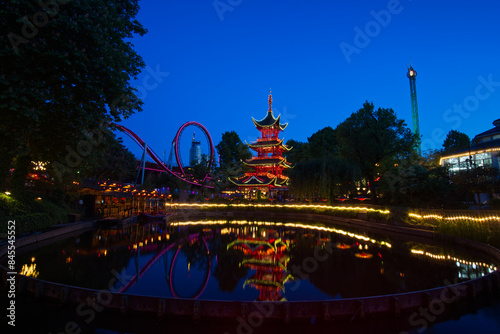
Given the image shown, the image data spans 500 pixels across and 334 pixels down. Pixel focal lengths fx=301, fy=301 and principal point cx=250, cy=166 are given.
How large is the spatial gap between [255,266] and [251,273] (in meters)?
1.02

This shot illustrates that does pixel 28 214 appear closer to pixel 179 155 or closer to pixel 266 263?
pixel 266 263

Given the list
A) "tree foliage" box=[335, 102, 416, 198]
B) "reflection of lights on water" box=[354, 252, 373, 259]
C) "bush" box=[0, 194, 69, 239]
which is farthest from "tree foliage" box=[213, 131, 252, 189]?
"reflection of lights on water" box=[354, 252, 373, 259]

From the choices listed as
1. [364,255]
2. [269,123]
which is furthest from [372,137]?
[269,123]

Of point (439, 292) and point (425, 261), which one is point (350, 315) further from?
point (425, 261)

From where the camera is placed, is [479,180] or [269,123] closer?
[479,180]

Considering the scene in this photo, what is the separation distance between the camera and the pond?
27.8 ft

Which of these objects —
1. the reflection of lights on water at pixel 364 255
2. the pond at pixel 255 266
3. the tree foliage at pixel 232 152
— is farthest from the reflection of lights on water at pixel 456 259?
the tree foliage at pixel 232 152

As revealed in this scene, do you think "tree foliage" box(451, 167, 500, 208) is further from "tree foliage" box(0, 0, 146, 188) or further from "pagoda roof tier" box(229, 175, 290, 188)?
"pagoda roof tier" box(229, 175, 290, 188)

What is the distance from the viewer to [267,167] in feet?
168

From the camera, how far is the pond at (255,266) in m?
8.47

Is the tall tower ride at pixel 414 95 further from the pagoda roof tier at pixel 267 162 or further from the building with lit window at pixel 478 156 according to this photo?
the building with lit window at pixel 478 156

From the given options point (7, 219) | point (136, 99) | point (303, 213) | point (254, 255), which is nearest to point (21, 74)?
point (136, 99)

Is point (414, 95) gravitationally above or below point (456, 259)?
above

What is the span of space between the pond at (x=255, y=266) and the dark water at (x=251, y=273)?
3cm
